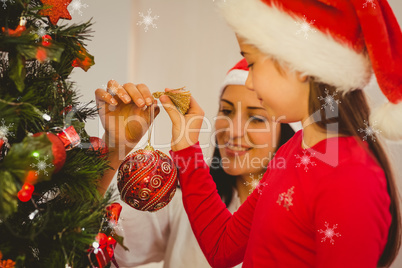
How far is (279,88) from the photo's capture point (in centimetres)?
76

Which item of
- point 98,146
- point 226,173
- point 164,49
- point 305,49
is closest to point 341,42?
point 305,49

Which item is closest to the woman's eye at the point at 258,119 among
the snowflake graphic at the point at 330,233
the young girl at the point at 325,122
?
the young girl at the point at 325,122

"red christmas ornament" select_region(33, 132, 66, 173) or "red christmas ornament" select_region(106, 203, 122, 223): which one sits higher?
"red christmas ornament" select_region(33, 132, 66, 173)

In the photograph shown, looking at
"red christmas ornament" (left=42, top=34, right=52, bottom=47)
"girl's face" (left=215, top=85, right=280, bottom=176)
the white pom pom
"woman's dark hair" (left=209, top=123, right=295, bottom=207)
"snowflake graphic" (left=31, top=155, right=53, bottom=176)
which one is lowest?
"woman's dark hair" (left=209, top=123, right=295, bottom=207)

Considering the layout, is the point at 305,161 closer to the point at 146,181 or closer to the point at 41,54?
the point at 146,181

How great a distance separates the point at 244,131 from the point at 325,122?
56 centimetres

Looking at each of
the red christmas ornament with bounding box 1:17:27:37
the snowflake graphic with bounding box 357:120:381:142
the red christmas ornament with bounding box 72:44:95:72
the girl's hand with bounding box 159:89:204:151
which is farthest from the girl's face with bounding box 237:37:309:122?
the red christmas ornament with bounding box 1:17:27:37

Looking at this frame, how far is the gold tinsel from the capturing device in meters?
0.95

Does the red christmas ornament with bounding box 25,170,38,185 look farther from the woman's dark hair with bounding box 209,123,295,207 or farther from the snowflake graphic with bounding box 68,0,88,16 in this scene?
the woman's dark hair with bounding box 209,123,295,207

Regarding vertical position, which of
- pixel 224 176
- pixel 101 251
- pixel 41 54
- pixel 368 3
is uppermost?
pixel 368 3

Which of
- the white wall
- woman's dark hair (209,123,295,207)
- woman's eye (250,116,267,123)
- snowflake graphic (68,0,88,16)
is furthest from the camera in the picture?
the white wall

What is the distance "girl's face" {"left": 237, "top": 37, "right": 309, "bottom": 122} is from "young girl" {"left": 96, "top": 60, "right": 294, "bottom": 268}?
0.52 meters

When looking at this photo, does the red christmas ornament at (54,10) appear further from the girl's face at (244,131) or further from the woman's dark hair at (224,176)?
the woman's dark hair at (224,176)

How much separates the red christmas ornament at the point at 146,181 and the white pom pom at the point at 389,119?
1.50 ft
